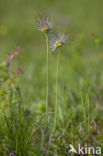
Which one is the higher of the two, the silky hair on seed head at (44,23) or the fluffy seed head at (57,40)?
the silky hair on seed head at (44,23)

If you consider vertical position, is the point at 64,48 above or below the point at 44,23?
above

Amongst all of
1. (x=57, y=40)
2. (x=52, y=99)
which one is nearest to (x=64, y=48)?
(x=52, y=99)

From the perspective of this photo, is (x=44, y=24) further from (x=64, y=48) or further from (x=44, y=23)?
(x=64, y=48)

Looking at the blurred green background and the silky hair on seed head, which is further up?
the blurred green background

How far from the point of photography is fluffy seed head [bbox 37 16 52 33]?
60.9 inches

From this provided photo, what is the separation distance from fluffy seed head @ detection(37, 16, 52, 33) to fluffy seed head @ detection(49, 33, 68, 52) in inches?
3.4

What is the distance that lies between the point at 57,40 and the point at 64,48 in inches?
68.3

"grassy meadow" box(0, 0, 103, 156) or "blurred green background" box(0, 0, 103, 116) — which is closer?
"grassy meadow" box(0, 0, 103, 156)

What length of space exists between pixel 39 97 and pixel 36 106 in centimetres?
62

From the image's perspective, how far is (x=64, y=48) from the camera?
331 cm

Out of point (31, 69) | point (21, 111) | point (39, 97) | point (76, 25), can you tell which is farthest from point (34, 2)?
point (21, 111)

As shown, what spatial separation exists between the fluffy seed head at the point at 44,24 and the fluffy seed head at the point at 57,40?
3.4 inches

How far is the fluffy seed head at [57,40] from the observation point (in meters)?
1.56

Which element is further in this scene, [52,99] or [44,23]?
[52,99]
